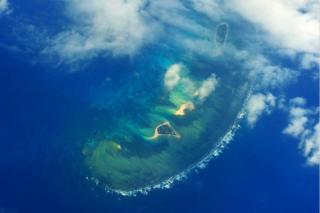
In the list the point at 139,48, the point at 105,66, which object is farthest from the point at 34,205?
the point at 139,48

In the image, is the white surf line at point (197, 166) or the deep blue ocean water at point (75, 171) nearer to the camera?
the deep blue ocean water at point (75, 171)

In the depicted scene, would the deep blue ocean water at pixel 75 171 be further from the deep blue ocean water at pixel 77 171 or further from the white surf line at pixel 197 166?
the white surf line at pixel 197 166

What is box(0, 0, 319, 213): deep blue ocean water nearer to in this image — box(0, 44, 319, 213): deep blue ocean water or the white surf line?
box(0, 44, 319, 213): deep blue ocean water

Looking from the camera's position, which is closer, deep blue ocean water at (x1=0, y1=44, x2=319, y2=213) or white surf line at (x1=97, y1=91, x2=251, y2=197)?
deep blue ocean water at (x1=0, y1=44, x2=319, y2=213)

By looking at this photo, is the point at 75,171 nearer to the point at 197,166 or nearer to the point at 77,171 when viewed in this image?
the point at 77,171

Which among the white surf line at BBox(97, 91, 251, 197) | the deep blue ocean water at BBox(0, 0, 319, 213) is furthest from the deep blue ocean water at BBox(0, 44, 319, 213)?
the white surf line at BBox(97, 91, 251, 197)

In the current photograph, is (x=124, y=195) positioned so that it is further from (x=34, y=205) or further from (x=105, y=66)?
(x=105, y=66)

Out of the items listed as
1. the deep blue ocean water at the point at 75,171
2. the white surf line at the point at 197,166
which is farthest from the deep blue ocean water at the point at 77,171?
the white surf line at the point at 197,166

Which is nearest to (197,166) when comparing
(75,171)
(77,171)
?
(77,171)
